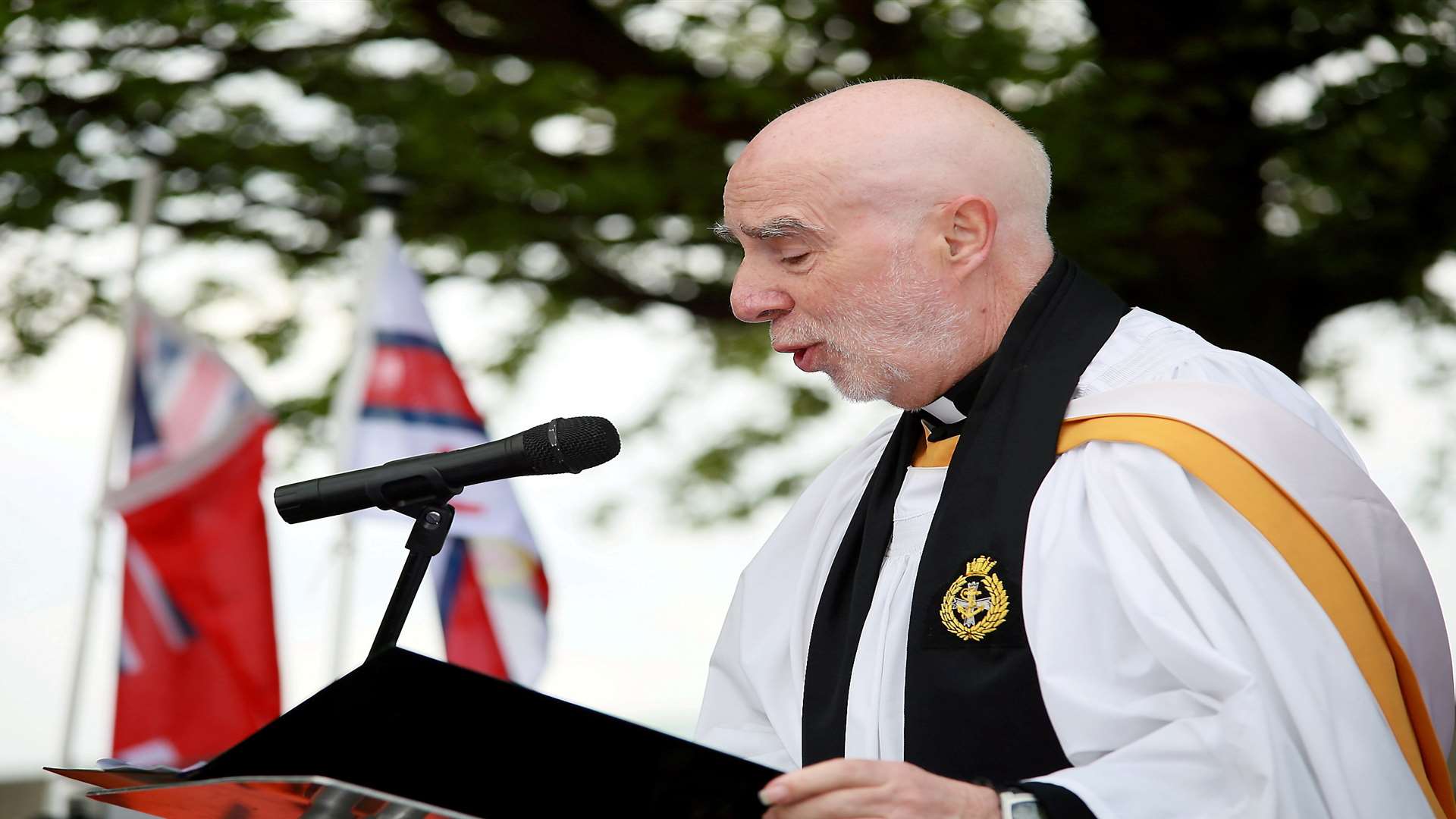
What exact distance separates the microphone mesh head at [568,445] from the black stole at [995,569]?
0.60 meters

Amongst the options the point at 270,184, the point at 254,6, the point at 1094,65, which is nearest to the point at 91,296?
the point at 270,184

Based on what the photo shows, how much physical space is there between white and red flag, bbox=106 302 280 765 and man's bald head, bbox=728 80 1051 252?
151 inches

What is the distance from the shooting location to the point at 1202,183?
22.7 ft

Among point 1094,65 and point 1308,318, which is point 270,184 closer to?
point 1094,65

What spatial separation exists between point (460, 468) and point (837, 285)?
73cm

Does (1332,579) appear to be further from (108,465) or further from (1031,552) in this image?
(108,465)

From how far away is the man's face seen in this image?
8.23 feet

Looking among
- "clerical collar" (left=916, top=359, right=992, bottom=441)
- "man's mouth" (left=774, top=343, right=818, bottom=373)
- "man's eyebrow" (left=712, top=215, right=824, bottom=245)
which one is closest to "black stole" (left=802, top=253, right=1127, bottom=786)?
"clerical collar" (left=916, top=359, right=992, bottom=441)

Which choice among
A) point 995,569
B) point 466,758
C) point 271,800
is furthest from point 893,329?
point 271,800

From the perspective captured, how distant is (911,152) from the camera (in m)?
2.52

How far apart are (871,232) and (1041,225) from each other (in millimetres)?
322

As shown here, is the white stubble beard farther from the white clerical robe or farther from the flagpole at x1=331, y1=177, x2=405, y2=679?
the flagpole at x1=331, y1=177, x2=405, y2=679

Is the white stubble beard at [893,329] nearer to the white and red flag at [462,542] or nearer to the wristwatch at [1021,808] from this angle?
the wristwatch at [1021,808]

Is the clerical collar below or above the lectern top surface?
below
